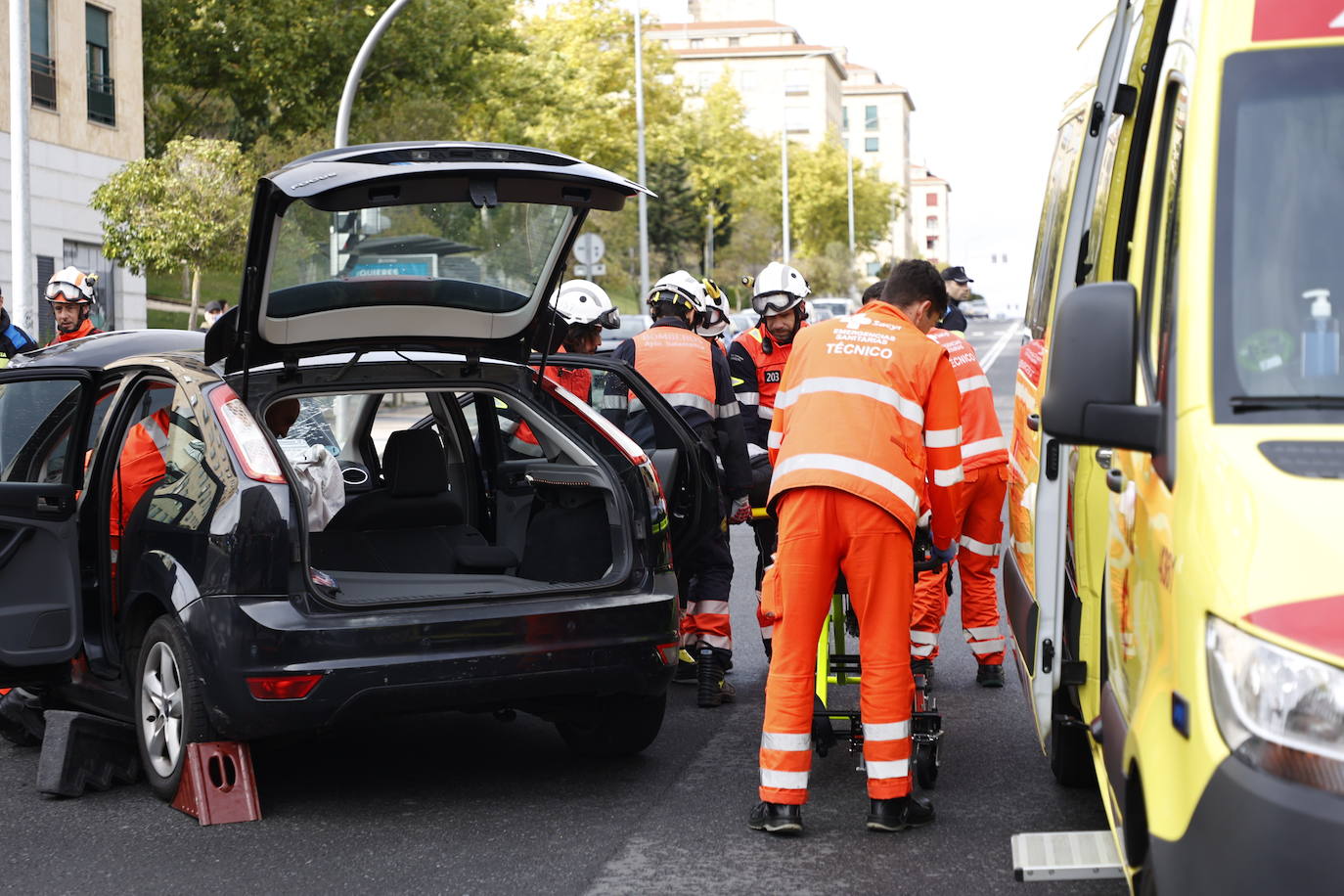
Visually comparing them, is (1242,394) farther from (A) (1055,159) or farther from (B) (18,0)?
(B) (18,0)

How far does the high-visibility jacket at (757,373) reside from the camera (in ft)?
28.7

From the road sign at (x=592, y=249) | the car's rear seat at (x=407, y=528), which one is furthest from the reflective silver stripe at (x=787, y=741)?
the road sign at (x=592, y=249)

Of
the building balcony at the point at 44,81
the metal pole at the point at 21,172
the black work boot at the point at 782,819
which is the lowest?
the black work boot at the point at 782,819

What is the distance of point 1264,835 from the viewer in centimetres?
277

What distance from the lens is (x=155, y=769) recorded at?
6.08 metres

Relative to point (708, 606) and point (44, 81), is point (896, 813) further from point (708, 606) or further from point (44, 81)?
point (44, 81)

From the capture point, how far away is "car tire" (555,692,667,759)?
6.50 m

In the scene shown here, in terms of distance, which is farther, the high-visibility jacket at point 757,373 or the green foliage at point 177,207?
the green foliage at point 177,207

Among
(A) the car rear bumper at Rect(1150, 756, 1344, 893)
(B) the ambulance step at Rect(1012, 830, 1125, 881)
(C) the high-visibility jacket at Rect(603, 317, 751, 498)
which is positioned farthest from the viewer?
(C) the high-visibility jacket at Rect(603, 317, 751, 498)

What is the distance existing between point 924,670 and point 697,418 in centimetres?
229

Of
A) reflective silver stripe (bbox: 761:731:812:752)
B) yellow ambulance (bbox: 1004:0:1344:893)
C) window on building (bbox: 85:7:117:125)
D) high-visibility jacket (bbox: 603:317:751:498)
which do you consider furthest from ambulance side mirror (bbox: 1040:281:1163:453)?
window on building (bbox: 85:7:117:125)

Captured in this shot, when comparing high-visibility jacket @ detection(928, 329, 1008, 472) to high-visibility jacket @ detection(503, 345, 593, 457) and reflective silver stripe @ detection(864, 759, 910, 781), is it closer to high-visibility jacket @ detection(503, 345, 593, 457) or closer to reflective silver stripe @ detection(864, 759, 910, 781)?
high-visibility jacket @ detection(503, 345, 593, 457)

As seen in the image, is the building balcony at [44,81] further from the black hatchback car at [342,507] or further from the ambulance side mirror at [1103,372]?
the ambulance side mirror at [1103,372]

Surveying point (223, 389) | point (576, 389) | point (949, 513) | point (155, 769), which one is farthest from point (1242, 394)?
point (576, 389)
